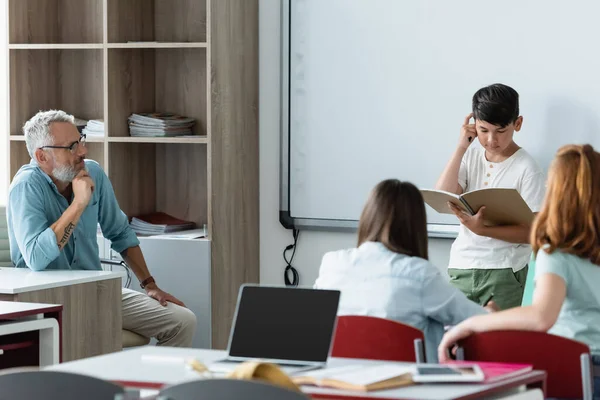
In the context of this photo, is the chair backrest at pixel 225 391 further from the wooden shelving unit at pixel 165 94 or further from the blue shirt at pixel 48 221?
the wooden shelving unit at pixel 165 94

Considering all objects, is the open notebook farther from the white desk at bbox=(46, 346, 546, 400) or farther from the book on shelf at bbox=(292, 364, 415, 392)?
the book on shelf at bbox=(292, 364, 415, 392)

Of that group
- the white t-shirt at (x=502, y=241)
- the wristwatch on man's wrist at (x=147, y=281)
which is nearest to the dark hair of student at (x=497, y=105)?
the white t-shirt at (x=502, y=241)

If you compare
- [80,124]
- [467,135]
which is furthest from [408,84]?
[80,124]

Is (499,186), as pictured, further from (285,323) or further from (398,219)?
(285,323)

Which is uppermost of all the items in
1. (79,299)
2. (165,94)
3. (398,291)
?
(165,94)

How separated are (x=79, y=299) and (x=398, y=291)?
67.2 inches

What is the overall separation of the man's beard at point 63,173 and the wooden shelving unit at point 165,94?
859 millimetres

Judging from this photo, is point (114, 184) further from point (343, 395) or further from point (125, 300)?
point (343, 395)

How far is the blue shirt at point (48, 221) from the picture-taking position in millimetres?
4438

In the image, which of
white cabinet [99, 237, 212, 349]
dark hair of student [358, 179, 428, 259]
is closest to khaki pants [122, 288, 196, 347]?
white cabinet [99, 237, 212, 349]

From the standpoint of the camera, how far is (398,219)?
3.12 meters

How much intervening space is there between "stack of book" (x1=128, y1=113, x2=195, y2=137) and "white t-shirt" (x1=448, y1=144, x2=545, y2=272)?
6.05 feet

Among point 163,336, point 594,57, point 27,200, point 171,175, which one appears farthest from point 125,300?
point 594,57

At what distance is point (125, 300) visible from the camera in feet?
15.7
